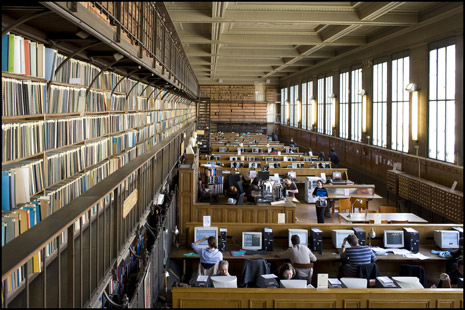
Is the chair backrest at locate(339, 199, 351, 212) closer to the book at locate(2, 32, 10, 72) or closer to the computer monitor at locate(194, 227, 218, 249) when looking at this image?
the computer monitor at locate(194, 227, 218, 249)

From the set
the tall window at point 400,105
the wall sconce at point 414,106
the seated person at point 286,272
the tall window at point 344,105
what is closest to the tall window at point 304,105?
the tall window at point 344,105

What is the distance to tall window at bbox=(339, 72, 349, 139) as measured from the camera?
16.6 metres

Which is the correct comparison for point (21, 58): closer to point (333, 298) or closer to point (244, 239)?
point (333, 298)

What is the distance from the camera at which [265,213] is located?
7680 millimetres

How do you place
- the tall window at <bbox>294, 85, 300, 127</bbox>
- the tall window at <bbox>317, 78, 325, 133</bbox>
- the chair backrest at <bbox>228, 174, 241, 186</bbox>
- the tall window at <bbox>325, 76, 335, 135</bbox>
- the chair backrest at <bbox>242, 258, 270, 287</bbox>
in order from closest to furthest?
the chair backrest at <bbox>242, 258, 270, 287</bbox>
the chair backrest at <bbox>228, 174, 241, 186</bbox>
the tall window at <bbox>325, 76, 335, 135</bbox>
the tall window at <bbox>317, 78, 325, 133</bbox>
the tall window at <bbox>294, 85, 300, 127</bbox>

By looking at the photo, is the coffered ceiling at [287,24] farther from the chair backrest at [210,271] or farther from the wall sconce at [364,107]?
the chair backrest at [210,271]

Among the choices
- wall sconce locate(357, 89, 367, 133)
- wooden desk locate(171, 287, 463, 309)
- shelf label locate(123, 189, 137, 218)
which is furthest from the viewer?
wall sconce locate(357, 89, 367, 133)

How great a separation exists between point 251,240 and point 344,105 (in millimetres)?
11684

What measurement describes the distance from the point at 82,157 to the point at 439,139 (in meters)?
7.91

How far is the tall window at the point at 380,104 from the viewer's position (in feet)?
43.0

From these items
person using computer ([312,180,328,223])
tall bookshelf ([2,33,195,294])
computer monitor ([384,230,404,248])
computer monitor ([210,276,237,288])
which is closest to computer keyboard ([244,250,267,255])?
computer monitor ([210,276,237,288])

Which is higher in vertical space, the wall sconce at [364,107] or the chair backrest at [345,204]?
the wall sconce at [364,107]

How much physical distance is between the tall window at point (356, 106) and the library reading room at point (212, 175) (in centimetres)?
10

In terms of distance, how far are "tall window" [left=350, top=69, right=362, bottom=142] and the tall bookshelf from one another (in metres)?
10.7
